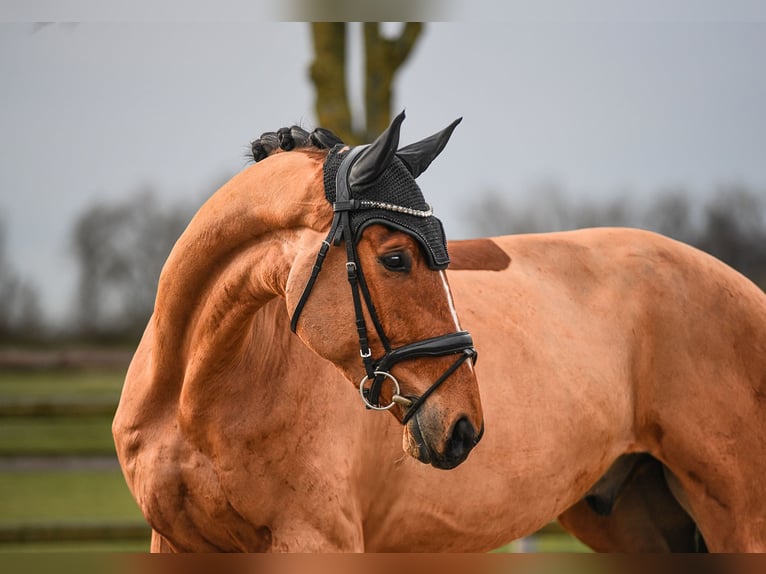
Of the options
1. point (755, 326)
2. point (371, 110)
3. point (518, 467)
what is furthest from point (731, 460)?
point (371, 110)

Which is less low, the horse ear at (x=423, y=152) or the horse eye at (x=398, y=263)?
the horse ear at (x=423, y=152)

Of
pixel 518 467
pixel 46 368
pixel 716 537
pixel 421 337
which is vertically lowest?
pixel 46 368

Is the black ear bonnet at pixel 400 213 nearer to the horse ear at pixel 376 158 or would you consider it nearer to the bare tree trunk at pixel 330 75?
the horse ear at pixel 376 158

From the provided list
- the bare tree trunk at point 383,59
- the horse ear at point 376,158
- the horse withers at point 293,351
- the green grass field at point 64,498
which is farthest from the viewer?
the green grass field at point 64,498

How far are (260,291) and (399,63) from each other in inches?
232

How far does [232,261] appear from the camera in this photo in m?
2.62

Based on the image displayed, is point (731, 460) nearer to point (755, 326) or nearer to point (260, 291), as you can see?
point (755, 326)

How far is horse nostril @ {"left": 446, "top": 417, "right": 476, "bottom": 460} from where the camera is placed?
2.30 m

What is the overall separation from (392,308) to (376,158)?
0.41 meters

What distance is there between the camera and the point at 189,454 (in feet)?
8.89

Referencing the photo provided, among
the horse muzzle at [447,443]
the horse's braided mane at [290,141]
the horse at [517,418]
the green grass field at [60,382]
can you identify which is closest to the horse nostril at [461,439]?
the horse muzzle at [447,443]

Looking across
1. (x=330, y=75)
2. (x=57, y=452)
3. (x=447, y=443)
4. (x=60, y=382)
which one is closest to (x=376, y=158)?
(x=447, y=443)

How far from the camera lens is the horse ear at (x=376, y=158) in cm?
223

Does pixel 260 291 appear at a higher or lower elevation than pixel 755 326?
higher
